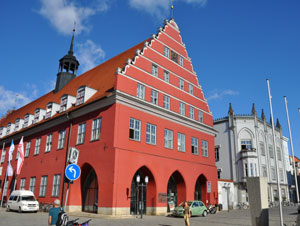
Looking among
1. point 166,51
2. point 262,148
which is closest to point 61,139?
point 166,51

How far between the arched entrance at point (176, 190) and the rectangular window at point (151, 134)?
498 centimetres

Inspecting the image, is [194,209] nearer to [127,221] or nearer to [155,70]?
[127,221]

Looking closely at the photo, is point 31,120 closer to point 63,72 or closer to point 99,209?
point 63,72

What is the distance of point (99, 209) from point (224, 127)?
31862mm

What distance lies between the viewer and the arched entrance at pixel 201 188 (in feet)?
105

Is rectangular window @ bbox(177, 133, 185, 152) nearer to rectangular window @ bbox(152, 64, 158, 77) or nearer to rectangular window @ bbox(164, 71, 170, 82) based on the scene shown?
rectangular window @ bbox(164, 71, 170, 82)

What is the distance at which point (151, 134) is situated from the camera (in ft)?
86.3

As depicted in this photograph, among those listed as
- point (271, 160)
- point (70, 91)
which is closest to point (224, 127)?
point (271, 160)

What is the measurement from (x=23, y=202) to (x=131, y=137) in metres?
11.6

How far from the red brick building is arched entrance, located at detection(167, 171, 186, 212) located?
0.10 meters

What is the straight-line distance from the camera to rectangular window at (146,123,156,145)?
1021 inches

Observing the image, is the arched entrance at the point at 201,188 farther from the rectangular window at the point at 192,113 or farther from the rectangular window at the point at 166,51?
the rectangular window at the point at 166,51

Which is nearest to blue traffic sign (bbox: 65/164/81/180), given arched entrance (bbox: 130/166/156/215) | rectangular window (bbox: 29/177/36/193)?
arched entrance (bbox: 130/166/156/215)

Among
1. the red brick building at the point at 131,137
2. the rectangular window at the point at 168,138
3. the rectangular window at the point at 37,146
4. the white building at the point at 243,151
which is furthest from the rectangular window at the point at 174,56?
the white building at the point at 243,151
